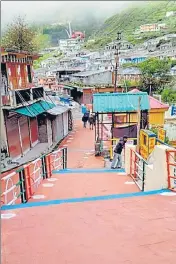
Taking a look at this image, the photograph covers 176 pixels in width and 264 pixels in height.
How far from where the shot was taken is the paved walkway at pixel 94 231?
12.7 ft

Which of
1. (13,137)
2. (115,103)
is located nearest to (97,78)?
(13,137)

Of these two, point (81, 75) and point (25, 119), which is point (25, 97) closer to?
point (25, 119)

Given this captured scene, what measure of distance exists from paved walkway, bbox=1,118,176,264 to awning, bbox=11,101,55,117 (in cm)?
938

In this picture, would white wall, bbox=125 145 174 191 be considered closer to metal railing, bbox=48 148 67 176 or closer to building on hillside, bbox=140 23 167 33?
metal railing, bbox=48 148 67 176

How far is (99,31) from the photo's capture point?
11512 cm

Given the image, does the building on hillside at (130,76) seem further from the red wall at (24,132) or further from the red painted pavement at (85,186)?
the red painted pavement at (85,186)

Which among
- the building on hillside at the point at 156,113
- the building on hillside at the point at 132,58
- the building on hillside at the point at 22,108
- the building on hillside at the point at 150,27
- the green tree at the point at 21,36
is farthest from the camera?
the building on hillside at the point at 150,27

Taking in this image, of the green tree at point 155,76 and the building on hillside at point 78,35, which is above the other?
the building on hillside at point 78,35

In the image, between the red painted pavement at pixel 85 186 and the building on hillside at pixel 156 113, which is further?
the building on hillside at pixel 156 113

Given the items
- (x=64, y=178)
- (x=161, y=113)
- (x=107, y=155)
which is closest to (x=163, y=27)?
(x=161, y=113)

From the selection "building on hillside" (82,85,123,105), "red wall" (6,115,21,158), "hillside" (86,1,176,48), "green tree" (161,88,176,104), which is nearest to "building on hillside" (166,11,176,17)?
"hillside" (86,1,176,48)

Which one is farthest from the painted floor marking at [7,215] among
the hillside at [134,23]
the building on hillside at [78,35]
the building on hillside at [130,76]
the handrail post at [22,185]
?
the building on hillside at [78,35]

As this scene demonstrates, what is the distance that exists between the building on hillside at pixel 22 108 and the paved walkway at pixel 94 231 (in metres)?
8.05

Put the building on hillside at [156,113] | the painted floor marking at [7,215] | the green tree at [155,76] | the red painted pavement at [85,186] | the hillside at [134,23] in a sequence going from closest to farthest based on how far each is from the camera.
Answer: the painted floor marking at [7,215] → the red painted pavement at [85,186] → the building on hillside at [156,113] → the green tree at [155,76] → the hillside at [134,23]
